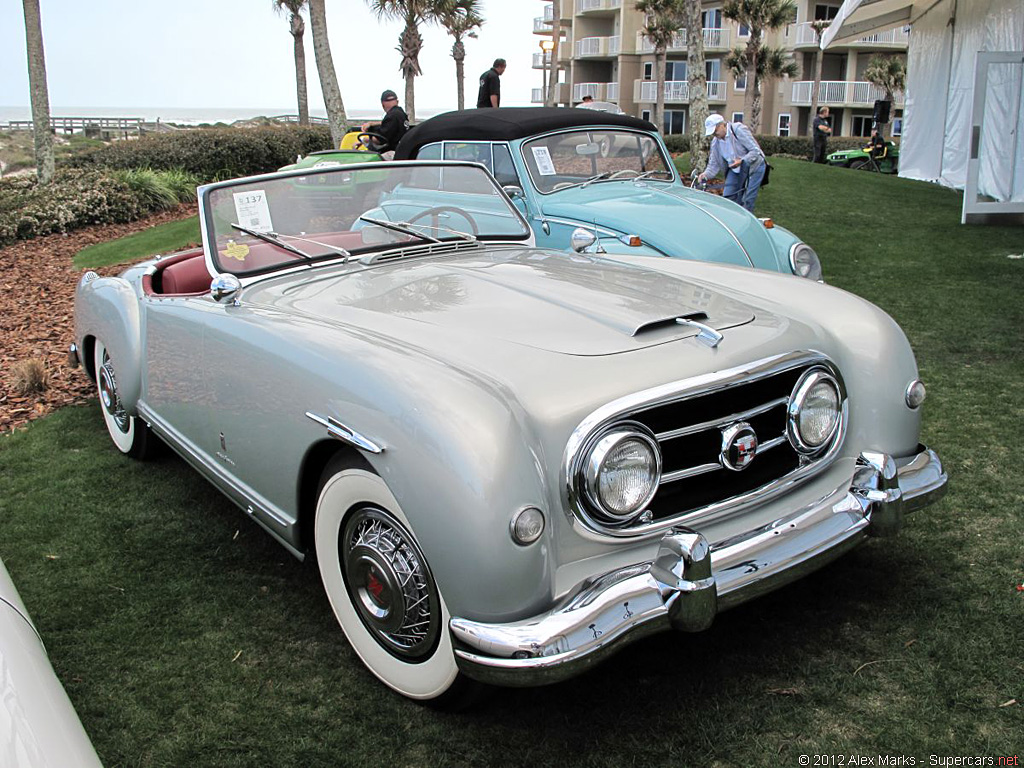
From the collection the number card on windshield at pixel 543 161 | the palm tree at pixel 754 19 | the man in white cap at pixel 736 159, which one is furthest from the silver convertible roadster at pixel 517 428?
the palm tree at pixel 754 19

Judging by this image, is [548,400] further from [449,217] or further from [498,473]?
[449,217]

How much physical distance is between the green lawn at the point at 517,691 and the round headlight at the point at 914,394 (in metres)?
0.63

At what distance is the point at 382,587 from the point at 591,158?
546 centimetres

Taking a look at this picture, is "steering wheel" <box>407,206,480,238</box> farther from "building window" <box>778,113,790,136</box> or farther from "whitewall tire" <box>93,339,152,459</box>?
"building window" <box>778,113,790,136</box>

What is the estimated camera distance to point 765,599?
3080 mm

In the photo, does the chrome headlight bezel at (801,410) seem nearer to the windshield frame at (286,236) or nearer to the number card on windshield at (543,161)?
the windshield frame at (286,236)

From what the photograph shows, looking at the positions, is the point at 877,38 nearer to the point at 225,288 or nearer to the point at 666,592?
the point at 225,288

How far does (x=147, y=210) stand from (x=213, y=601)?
514 inches

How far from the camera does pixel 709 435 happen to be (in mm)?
2551

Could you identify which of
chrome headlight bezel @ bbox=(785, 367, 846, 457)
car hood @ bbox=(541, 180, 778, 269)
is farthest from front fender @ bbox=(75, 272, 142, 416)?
car hood @ bbox=(541, 180, 778, 269)

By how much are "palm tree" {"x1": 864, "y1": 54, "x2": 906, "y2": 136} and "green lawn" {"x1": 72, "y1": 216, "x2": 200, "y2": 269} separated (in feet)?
109

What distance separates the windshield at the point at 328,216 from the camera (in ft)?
11.9

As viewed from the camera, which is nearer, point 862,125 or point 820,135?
point 820,135

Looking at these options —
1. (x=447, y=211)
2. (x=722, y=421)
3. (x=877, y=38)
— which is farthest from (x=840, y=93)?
(x=722, y=421)
